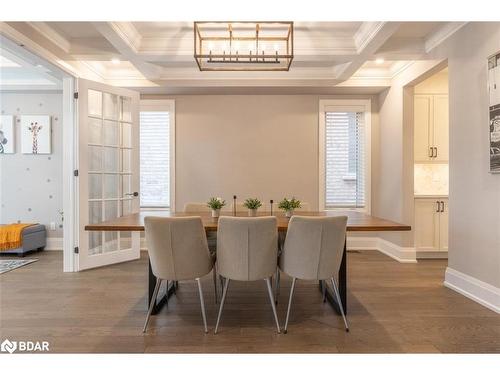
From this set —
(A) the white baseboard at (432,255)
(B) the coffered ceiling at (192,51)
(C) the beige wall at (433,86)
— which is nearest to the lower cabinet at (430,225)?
(A) the white baseboard at (432,255)

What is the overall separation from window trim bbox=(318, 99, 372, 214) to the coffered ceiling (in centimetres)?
37

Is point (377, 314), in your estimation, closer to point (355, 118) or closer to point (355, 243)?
point (355, 243)

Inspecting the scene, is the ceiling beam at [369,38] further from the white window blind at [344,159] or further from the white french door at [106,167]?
the white french door at [106,167]

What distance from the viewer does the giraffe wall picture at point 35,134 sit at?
14.3 feet

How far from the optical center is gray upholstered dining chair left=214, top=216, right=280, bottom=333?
192cm

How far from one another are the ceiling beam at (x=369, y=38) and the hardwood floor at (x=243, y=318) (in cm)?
254

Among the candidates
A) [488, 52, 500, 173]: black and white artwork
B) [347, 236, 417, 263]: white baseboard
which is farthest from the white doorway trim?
[488, 52, 500, 173]: black and white artwork

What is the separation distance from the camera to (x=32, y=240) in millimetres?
4051

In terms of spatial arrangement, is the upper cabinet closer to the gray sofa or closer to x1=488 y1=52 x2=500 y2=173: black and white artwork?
x1=488 y1=52 x2=500 y2=173: black and white artwork

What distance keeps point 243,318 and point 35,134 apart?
175 inches

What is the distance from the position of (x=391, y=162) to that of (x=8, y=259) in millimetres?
5694

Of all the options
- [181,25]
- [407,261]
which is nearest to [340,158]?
[407,261]

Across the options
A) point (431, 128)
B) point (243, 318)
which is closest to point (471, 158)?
point (431, 128)

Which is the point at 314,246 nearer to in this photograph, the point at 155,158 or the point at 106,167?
the point at 106,167
